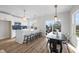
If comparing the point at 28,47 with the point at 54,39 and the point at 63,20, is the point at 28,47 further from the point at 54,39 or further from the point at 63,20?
the point at 63,20

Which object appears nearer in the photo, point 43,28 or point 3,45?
point 43,28

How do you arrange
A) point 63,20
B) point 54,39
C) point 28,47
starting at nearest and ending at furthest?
point 63,20 → point 54,39 → point 28,47

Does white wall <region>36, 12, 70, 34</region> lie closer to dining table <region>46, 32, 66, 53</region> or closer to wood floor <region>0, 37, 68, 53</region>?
dining table <region>46, 32, 66, 53</region>

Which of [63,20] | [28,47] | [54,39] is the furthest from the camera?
[28,47]

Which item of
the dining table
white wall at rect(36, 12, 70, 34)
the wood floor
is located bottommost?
the wood floor

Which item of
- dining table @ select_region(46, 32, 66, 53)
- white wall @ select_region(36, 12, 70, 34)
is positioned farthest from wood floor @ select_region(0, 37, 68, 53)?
white wall @ select_region(36, 12, 70, 34)

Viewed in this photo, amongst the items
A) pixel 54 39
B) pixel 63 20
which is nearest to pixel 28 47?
pixel 54 39

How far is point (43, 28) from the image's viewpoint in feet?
12.0

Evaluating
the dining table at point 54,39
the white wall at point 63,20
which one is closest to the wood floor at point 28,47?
the dining table at point 54,39

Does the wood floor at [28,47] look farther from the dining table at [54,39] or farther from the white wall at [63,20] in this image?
the white wall at [63,20]

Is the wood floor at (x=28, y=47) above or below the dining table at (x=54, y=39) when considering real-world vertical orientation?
below
